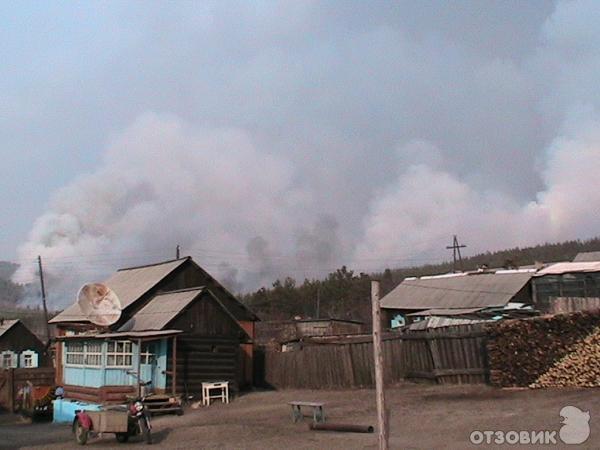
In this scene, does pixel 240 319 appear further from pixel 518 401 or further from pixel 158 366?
pixel 518 401

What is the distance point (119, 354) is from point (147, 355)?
115 cm

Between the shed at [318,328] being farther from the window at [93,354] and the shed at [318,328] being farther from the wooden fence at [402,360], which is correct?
the window at [93,354]

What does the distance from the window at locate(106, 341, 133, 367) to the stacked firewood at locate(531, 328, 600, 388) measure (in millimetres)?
16034

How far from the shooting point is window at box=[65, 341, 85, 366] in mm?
33062

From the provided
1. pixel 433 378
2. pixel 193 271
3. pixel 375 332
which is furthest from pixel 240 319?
pixel 375 332

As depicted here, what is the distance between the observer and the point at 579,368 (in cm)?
2402

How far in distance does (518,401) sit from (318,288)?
237ft

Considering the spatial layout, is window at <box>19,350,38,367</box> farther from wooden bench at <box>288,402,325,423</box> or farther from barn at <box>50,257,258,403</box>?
wooden bench at <box>288,402,325,423</box>

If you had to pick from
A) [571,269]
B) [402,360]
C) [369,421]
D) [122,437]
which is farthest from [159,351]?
[571,269]

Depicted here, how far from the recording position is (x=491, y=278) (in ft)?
182

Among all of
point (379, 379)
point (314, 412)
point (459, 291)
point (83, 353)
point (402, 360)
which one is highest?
point (459, 291)

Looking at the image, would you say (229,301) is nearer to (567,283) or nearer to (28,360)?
(28,360)

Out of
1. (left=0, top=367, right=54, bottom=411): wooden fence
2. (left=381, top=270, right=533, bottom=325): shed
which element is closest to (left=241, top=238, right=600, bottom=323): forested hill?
(left=381, top=270, right=533, bottom=325): shed

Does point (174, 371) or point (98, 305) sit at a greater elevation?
point (98, 305)
